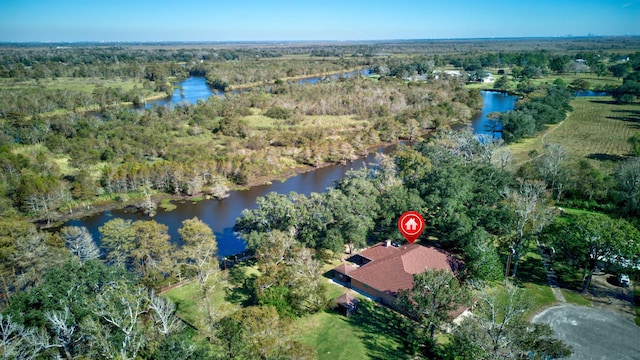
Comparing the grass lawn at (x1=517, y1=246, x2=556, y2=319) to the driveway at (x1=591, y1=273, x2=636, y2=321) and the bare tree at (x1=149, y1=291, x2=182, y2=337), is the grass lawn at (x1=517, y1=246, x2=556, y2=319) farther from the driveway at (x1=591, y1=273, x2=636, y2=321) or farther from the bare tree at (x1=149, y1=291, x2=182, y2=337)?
the bare tree at (x1=149, y1=291, x2=182, y2=337)

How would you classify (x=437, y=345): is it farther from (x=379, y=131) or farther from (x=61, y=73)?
(x=61, y=73)

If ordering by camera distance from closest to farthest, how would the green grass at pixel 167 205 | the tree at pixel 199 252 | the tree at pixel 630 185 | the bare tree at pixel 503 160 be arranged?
the tree at pixel 199 252 → the tree at pixel 630 185 → the green grass at pixel 167 205 → the bare tree at pixel 503 160

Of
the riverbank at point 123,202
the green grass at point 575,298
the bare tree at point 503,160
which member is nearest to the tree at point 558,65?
the bare tree at point 503,160

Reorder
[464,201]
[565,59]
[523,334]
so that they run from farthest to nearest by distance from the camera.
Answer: [565,59] < [464,201] < [523,334]

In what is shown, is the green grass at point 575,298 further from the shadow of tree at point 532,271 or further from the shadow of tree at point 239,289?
the shadow of tree at point 239,289

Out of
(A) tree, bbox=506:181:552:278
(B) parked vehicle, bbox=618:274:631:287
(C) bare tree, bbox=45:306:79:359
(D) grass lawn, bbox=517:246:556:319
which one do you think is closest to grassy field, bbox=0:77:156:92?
(C) bare tree, bbox=45:306:79:359

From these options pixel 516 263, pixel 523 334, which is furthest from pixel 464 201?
pixel 523 334
